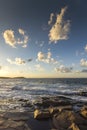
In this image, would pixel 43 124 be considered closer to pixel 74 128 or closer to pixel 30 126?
pixel 30 126

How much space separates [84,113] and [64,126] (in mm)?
3150

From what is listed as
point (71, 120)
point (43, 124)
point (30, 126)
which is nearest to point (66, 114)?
point (71, 120)

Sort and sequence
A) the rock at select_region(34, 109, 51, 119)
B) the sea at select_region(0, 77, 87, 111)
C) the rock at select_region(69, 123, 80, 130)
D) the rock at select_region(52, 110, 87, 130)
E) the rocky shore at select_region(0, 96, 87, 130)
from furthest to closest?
1. the sea at select_region(0, 77, 87, 111)
2. the rock at select_region(34, 109, 51, 119)
3. the rocky shore at select_region(0, 96, 87, 130)
4. the rock at select_region(52, 110, 87, 130)
5. the rock at select_region(69, 123, 80, 130)

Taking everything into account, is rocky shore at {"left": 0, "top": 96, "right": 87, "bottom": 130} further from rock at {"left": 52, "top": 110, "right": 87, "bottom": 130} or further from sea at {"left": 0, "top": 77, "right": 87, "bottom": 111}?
sea at {"left": 0, "top": 77, "right": 87, "bottom": 111}

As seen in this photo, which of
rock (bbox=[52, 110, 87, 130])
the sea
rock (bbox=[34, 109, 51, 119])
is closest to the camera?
rock (bbox=[52, 110, 87, 130])

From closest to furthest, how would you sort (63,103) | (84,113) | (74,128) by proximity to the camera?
(74,128) → (84,113) → (63,103)

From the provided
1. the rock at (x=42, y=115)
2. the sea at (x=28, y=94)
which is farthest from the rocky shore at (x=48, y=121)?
the sea at (x=28, y=94)

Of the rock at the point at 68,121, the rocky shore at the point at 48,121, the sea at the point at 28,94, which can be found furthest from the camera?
the sea at the point at 28,94

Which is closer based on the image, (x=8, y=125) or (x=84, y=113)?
(x=8, y=125)

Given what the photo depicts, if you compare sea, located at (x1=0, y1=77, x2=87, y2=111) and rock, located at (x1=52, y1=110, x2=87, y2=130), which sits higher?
sea, located at (x1=0, y1=77, x2=87, y2=111)

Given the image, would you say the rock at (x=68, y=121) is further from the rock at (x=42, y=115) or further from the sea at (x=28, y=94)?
the sea at (x=28, y=94)

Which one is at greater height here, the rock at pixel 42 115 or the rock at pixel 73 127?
the rock at pixel 42 115

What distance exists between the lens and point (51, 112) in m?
19.2

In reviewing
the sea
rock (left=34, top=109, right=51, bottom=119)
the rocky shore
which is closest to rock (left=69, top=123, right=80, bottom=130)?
the rocky shore
